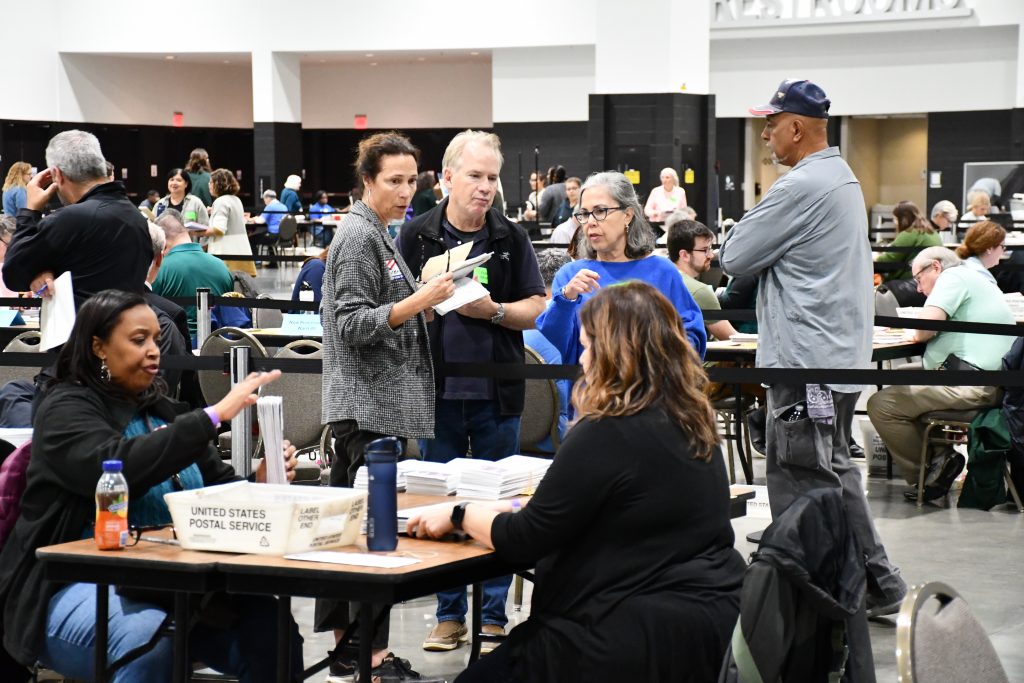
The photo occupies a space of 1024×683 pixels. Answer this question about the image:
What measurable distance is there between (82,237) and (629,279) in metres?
1.89

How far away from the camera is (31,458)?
317cm

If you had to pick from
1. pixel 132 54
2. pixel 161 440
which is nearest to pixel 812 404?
pixel 161 440

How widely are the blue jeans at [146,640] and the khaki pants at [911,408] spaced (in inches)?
160

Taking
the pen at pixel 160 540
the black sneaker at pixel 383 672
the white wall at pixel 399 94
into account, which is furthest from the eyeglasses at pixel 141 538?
the white wall at pixel 399 94

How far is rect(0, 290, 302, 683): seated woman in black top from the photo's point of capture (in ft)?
10.1

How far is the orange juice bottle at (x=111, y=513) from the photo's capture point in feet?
9.51

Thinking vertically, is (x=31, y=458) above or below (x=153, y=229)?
below

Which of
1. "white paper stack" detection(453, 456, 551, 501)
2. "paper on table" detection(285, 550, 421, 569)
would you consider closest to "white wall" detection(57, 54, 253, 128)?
"white paper stack" detection(453, 456, 551, 501)

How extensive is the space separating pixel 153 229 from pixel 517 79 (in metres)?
19.1

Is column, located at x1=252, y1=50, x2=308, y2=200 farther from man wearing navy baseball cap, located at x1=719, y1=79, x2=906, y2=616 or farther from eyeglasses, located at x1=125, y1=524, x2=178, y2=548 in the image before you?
eyeglasses, located at x1=125, y1=524, x2=178, y2=548

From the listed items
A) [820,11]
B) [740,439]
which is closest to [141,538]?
[740,439]

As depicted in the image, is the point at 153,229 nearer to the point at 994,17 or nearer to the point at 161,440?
the point at 161,440

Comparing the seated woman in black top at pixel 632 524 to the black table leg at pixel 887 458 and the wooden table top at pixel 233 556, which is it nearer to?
the wooden table top at pixel 233 556

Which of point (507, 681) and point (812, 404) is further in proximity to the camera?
point (812, 404)
